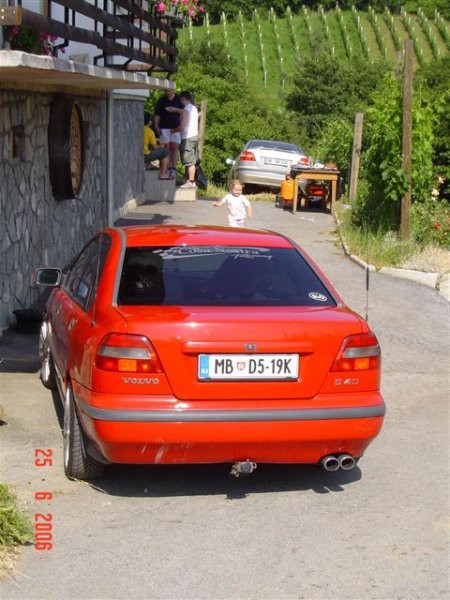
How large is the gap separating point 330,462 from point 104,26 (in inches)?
323

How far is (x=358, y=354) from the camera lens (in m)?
6.12

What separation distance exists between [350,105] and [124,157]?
108 ft

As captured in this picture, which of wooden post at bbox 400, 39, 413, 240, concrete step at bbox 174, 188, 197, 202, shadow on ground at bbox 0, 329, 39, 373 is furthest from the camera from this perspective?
concrete step at bbox 174, 188, 197, 202

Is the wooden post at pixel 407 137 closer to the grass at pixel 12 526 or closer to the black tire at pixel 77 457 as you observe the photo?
the black tire at pixel 77 457

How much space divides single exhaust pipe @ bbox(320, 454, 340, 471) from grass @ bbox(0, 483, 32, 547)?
1.68m

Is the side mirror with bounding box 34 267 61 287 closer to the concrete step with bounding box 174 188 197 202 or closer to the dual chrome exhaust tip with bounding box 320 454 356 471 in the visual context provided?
the dual chrome exhaust tip with bounding box 320 454 356 471

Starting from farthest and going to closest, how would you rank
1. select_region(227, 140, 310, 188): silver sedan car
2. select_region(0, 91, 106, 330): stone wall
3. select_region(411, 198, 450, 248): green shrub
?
select_region(227, 140, 310, 188): silver sedan car < select_region(411, 198, 450, 248): green shrub < select_region(0, 91, 106, 330): stone wall

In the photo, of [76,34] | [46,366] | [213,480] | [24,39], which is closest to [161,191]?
[76,34]

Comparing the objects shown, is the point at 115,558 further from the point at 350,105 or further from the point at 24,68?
the point at 350,105

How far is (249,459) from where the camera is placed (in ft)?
19.6

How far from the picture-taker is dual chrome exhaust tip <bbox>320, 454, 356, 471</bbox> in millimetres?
6094

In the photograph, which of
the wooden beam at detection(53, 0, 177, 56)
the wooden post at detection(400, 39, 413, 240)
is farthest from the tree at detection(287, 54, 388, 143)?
the wooden beam at detection(53, 0, 177, 56)

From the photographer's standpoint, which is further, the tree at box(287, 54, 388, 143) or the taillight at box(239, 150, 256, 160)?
the tree at box(287, 54, 388, 143)

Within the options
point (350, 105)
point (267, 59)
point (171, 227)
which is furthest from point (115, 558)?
point (267, 59)
